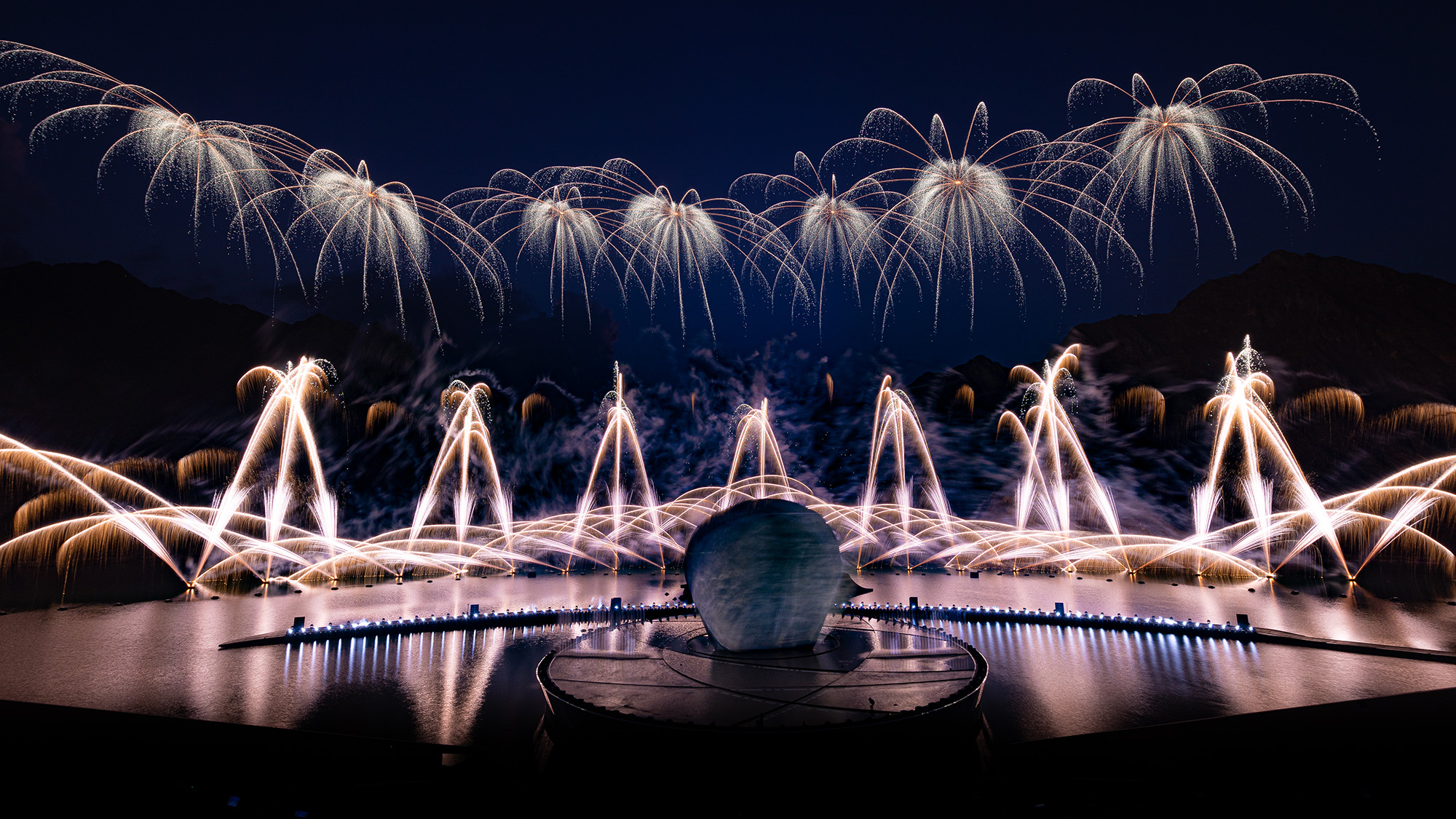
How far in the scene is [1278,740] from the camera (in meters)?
14.2

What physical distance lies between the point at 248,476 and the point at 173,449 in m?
9.94

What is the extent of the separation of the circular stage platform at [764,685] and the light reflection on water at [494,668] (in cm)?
146

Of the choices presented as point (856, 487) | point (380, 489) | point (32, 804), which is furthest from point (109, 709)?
point (380, 489)

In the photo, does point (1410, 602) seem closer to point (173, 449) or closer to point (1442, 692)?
point (1442, 692)

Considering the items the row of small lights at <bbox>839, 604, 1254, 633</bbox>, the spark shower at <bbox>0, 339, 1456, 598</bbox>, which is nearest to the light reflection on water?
the row of small lights at <bbox>839, 604, 1254, 633</bbox>

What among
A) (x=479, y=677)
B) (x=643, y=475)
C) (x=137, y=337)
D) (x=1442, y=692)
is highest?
(x=137, y=337)

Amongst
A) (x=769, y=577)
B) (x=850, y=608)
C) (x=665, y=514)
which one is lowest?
(x=850, y=608)

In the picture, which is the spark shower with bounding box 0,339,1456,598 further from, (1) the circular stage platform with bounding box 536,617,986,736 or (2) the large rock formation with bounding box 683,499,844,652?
(2) the large rock formation with bounding box 683,499,844,652

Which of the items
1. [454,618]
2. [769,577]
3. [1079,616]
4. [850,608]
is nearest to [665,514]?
[850,608]

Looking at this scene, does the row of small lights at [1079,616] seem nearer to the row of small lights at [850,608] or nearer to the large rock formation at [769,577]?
the row of small lights at [850,608]

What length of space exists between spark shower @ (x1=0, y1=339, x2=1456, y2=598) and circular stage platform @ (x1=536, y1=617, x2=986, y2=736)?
27822mm

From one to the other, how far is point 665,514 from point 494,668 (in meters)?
64.8

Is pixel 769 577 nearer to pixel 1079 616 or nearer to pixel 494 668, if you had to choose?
pixel 494 668

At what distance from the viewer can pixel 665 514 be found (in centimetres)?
8775
